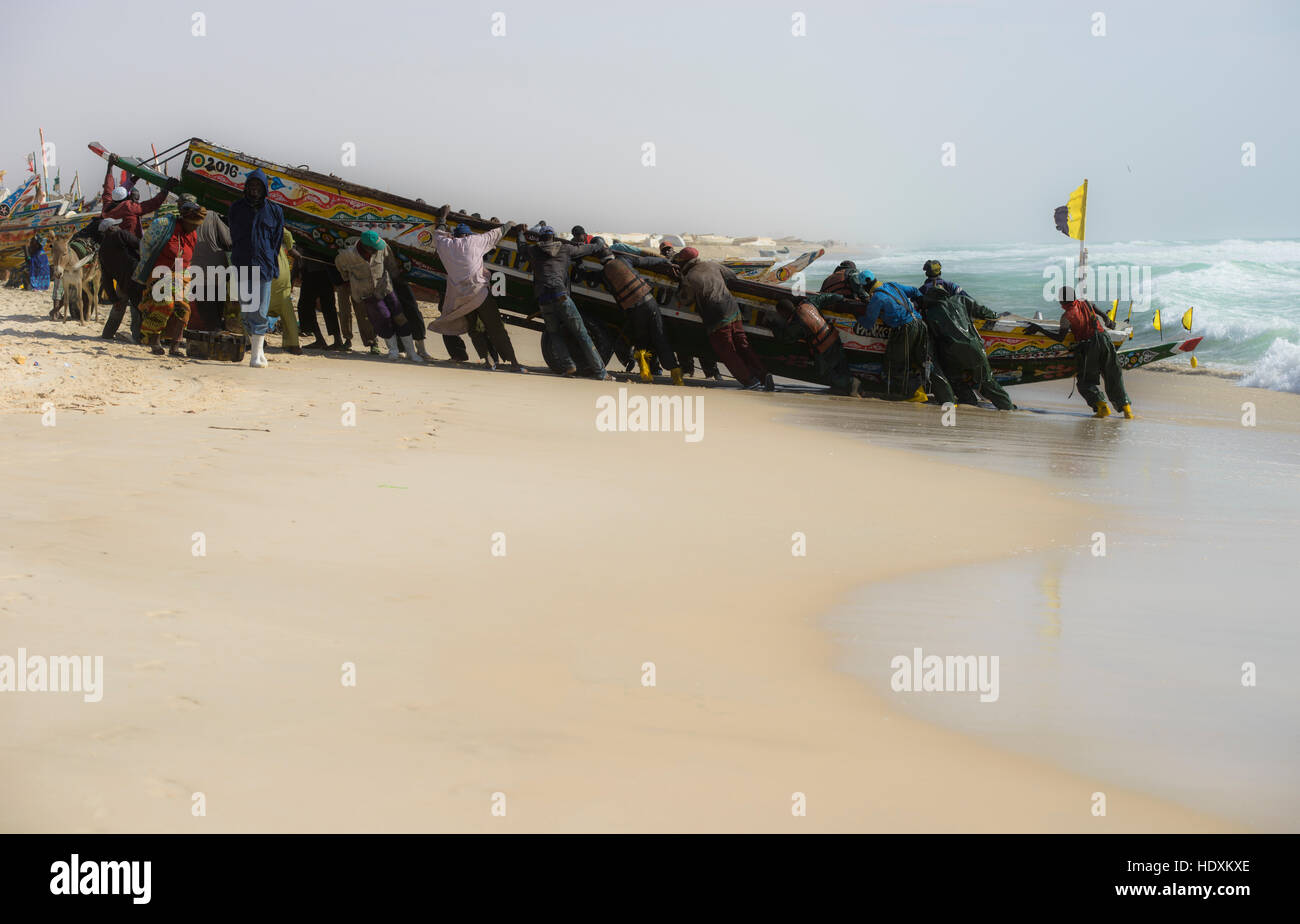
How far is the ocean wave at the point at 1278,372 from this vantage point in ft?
67.9

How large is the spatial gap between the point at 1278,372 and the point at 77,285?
754 inches

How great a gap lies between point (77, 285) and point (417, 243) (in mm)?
5058

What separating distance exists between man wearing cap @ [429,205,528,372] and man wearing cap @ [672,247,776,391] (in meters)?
2.28

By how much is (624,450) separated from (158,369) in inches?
194

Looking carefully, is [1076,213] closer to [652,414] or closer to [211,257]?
[652,414]

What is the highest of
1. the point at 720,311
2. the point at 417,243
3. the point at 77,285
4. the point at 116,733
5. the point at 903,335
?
the point at 417,243

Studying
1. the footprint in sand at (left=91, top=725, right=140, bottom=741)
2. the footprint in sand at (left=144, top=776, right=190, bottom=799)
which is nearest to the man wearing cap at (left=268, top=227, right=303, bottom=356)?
the footprint in sand at (left=91, top=725, right=140, bottom=741)

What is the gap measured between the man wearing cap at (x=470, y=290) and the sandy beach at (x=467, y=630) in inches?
222

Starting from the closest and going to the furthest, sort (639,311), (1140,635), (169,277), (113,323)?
(1140,635) → (169,277) → (113,323) → (639,311)

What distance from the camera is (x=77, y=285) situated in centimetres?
1664

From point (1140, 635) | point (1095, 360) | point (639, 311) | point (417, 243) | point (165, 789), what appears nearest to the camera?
point (165, 789)

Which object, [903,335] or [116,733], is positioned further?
[903,335]

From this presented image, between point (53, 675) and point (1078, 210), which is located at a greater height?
point (1078, 210)

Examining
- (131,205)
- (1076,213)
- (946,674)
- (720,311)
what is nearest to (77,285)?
(131,205)
